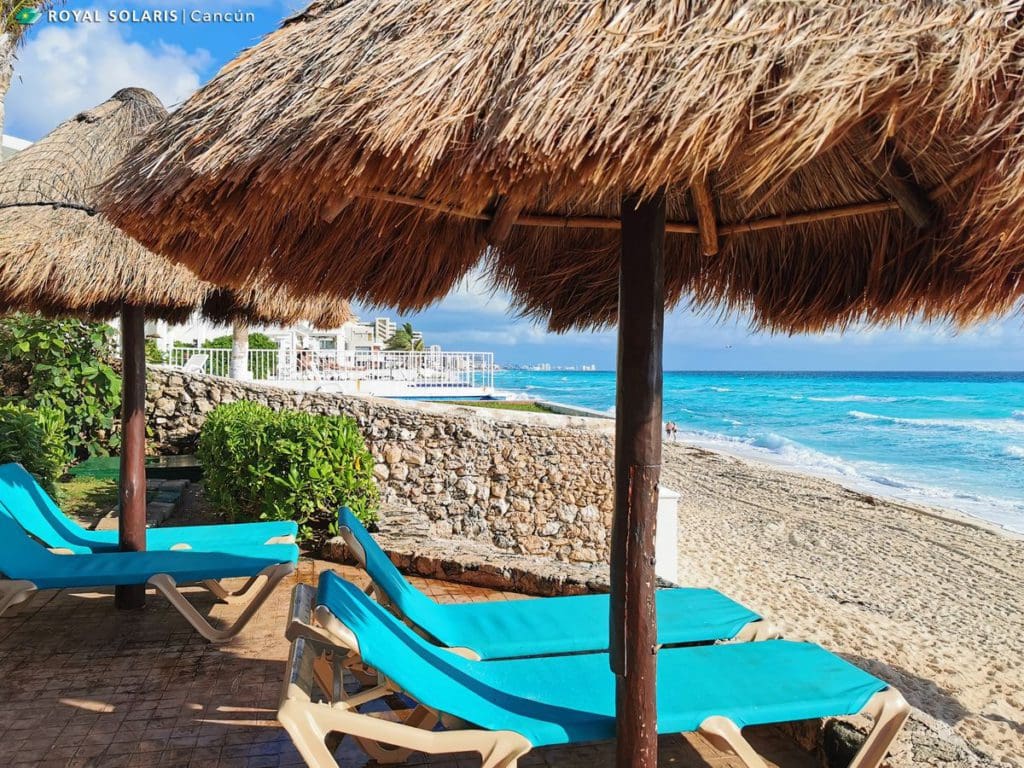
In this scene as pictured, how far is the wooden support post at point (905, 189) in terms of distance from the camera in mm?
2307

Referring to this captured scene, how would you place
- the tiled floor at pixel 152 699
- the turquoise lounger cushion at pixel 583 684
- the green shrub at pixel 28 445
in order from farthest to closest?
the green shrub at pixel 28 445 → the tiled floor at pixel 152 699 → the turquoise lounger cushion at pixel 583 684

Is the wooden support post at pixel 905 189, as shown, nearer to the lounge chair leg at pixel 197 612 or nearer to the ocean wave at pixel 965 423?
A: the lounge chair leg at pixel 197 612

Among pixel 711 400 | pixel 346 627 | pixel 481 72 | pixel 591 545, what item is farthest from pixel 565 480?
pixel 711 400

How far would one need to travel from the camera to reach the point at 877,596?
9383mm

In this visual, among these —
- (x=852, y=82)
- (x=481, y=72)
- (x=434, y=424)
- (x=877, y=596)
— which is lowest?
(x=877, y=596)

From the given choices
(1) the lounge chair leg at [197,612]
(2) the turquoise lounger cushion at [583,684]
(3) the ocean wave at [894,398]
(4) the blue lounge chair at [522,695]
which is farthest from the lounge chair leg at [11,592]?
(3) the ocean wave at [894,398]

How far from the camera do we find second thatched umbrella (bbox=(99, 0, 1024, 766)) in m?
A: 1.55

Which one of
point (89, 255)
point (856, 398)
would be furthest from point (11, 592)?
point (856, 398)

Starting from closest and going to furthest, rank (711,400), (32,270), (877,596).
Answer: (32,270) → (877,596) → (711,400)

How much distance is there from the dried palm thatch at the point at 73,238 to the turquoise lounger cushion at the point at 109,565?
1.34 meters

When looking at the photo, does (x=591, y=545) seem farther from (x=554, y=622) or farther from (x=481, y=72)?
(x=481, y=72)

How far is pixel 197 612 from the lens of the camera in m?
3.74

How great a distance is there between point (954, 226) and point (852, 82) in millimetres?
968

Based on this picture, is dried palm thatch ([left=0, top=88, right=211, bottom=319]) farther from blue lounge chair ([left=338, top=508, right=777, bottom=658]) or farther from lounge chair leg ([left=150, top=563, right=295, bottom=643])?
blue lounge chair ([left=338, top=508, right=777, bottom=658])
